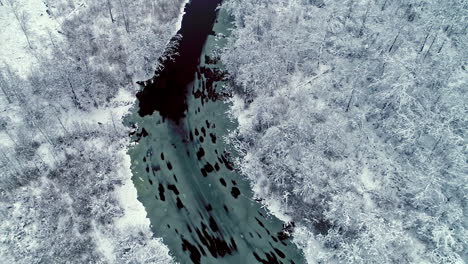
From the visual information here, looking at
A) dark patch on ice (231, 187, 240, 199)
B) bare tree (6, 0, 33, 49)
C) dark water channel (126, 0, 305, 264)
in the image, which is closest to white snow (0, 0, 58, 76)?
bare tree (6, 0, 33, 49)

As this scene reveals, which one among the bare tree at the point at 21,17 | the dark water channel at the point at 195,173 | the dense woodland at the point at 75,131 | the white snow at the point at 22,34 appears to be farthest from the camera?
the bare tree at the point at 21,17

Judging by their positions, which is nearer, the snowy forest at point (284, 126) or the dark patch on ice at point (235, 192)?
the snowy forest at point (284, 126)

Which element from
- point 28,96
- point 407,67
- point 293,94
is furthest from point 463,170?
point 28,96

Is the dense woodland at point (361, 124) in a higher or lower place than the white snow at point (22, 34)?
lower

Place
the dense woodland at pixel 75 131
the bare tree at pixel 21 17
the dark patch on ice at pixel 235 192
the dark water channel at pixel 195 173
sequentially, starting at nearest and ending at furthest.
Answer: the dense woodland at pixel 75 131
the dark water channel at pixel 195 173
the dark patch on ice at pixel 235 192
the bare tree at pixel 21 17

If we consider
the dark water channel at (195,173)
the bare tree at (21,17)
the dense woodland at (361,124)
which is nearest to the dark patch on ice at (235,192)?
the dark water channel at (195,173)

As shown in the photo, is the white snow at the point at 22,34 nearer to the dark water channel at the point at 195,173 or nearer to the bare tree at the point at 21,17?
the bare tree at the point at 21,17

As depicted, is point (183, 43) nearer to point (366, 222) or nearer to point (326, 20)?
point (326, 20)

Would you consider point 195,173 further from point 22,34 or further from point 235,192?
point 22,34

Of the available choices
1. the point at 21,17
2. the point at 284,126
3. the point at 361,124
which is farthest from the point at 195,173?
the point at 21,17
